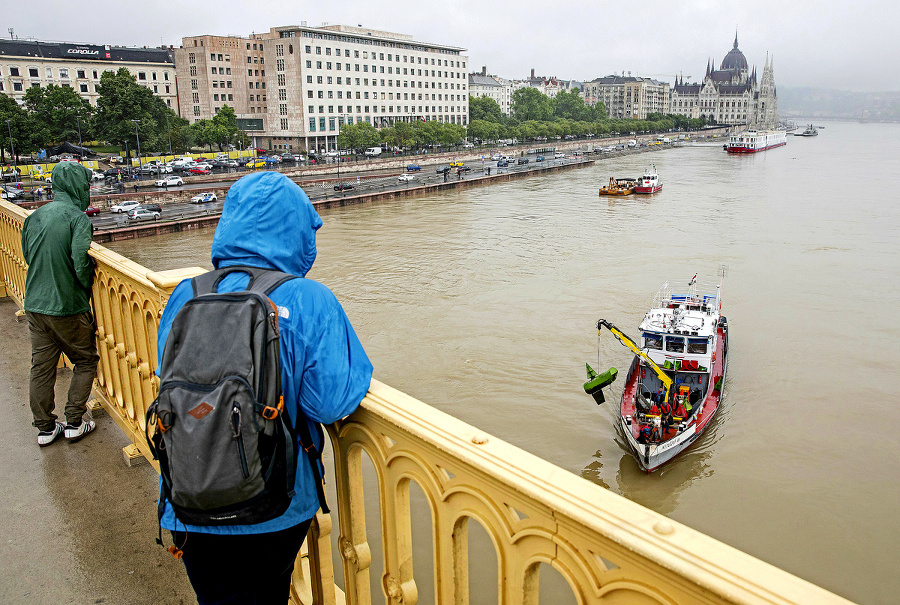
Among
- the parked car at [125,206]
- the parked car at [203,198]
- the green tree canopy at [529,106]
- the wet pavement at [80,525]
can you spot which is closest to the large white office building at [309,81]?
the green tree canopy at [529,106]

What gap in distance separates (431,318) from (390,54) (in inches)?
2825

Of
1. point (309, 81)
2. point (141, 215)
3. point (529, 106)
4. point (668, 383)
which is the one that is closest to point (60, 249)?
point (668, 383)

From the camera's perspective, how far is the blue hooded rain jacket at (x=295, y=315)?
1.57 meters

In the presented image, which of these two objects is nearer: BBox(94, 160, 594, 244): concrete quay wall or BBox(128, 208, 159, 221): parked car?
BBox(94, 160, 594, 244): concrete quay wall

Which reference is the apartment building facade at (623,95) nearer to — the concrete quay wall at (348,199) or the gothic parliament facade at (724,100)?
the gothic parliament facade at (724,100)

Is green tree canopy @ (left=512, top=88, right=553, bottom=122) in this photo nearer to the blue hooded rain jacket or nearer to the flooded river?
the flooded river

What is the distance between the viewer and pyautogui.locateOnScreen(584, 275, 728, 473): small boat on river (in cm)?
1138

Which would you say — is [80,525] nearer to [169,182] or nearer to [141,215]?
[141,215]

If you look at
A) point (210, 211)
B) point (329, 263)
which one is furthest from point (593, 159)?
point (329, 263)

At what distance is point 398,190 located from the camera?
50.0 meters

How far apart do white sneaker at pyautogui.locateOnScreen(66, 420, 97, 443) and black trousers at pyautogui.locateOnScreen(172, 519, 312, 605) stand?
7.59 ft

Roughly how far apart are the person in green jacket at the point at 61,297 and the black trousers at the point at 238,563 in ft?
7.18

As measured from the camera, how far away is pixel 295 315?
61.3 inches

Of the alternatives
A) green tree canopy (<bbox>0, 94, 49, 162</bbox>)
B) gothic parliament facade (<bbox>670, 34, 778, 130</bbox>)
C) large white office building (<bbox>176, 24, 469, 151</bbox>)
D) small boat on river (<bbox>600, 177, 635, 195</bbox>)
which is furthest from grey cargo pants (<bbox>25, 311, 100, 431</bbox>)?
gothic parliament facade (<bbox>670, 34, 778, 130</bbox>)
